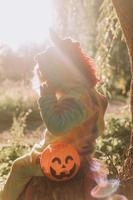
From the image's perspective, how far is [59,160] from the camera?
3.24m

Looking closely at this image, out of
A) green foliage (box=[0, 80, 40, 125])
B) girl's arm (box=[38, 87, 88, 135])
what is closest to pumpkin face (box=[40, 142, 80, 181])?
girl's arm (box=[38, 87, 88, 135])

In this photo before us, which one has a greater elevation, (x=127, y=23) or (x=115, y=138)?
(x=127, y=23)

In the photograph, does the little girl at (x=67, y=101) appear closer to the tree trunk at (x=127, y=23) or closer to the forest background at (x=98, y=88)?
the forest background at (x=98, y=88)

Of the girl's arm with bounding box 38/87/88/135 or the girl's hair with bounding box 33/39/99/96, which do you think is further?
the girl's hair with bounding box 33/39/99/96

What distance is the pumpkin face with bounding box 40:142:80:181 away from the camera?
127 inches

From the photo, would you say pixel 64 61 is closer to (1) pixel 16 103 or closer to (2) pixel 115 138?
(2) pixel 115 138

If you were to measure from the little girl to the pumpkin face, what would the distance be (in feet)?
0.13

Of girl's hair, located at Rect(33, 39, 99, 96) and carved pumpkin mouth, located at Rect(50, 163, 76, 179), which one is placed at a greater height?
girl's hair, located at Rect(33, 39, 99, 96)

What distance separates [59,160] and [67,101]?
36 cm

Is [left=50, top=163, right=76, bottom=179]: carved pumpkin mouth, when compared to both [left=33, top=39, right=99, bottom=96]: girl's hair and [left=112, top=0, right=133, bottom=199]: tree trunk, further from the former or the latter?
[left=112, top=0, right=133, bottom=199]: tree trunk

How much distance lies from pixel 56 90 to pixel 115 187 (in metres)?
0.73

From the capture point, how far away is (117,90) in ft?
67.0

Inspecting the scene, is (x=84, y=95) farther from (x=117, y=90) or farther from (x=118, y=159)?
(x=117, y=90)

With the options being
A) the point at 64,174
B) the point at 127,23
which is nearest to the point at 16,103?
the point at 127,23
